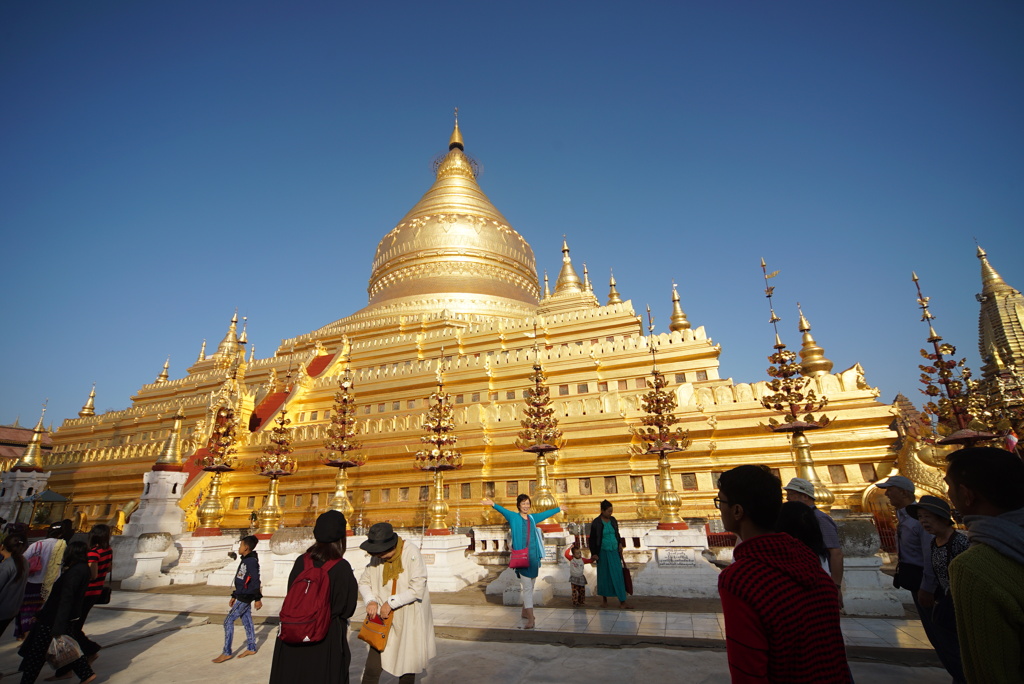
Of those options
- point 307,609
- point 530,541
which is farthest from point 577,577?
point 307,609

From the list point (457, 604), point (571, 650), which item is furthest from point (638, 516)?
point (571, 650)

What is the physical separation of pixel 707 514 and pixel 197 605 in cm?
1207

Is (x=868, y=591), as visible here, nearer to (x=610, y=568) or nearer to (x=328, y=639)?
(x=610, y=568)

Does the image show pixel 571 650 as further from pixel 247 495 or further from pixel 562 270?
pixel 562 270

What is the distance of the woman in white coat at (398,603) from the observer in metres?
3.65

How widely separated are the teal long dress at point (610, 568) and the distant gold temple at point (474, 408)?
631cm

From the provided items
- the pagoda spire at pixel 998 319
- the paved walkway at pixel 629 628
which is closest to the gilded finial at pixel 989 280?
the pagoda spire at pixel 998 319

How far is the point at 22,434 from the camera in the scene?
4019 cm

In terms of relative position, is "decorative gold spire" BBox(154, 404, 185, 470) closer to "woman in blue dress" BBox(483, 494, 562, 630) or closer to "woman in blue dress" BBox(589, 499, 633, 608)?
"woman in blue dress" BBox(483, 494, 562, 630)

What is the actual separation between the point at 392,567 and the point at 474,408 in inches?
509

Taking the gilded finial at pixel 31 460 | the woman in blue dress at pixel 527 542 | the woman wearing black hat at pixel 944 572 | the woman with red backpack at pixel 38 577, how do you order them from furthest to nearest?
the gilded finial at pixel 31 460, the woman in blue dress at pixel 527 542, the woman with red backpack at pixel 38 577, the woman wearing black hat at pixel 944 572

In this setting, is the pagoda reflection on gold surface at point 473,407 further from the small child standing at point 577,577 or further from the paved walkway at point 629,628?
the paved walkway at point 629,628

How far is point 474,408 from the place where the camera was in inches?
661

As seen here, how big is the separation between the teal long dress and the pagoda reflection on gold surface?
21.3 feet
